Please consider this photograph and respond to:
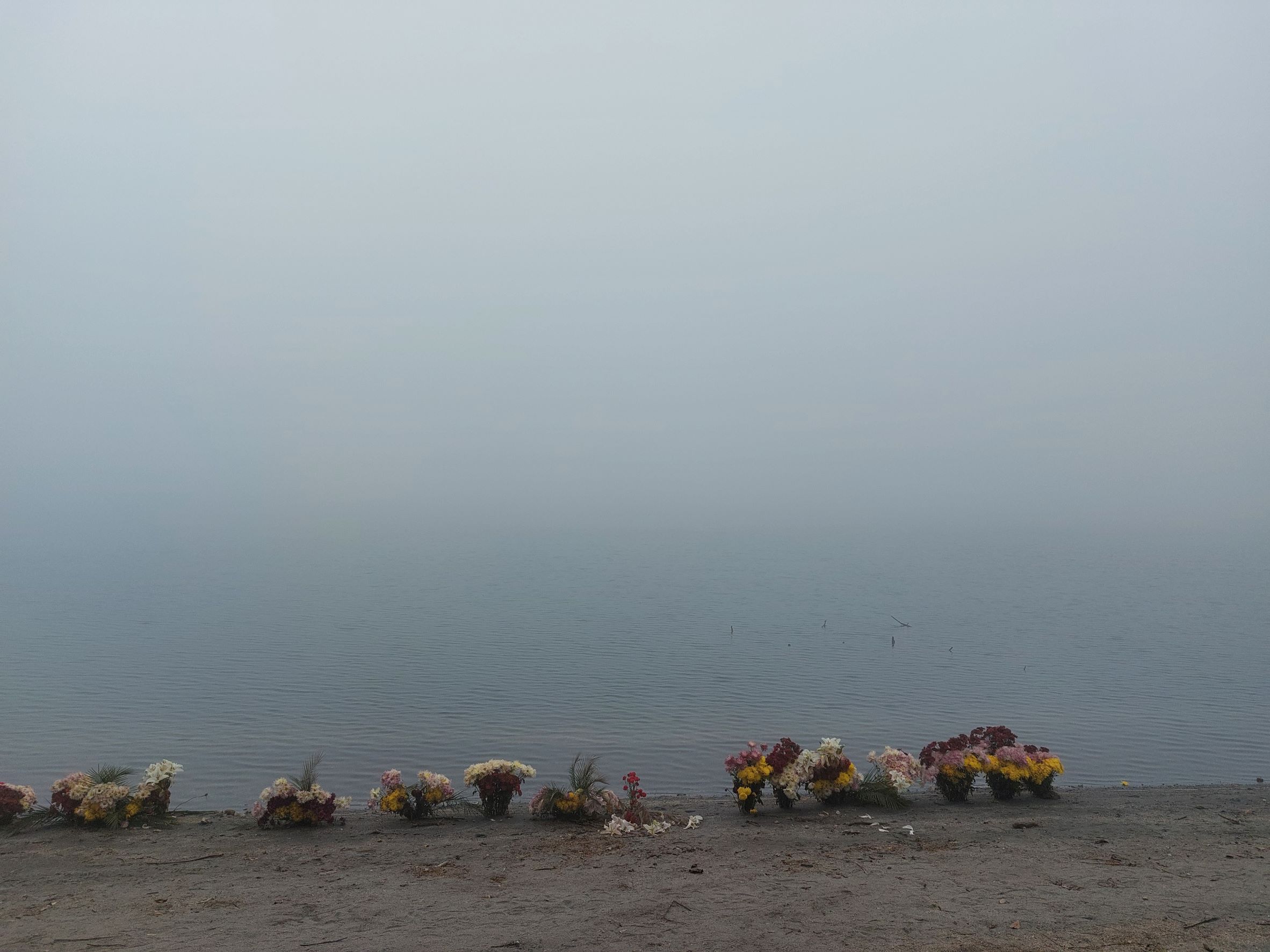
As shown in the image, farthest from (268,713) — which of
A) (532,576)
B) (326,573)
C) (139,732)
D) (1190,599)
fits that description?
(1190,599)

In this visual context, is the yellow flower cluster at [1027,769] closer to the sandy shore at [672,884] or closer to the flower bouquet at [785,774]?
the sandy shore at [672,884]

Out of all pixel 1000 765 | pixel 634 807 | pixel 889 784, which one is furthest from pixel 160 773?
pixel 1000 765

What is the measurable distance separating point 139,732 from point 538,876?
48.1 ft

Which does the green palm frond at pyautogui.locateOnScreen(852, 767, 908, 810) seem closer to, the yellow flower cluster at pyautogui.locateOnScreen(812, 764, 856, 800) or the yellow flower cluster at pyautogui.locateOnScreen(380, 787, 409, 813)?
the yellow flower cluster at pyautogui.locateOnScreen(812, 764, 856, 800)

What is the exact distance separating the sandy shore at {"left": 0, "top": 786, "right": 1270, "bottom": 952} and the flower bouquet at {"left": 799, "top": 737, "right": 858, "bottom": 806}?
0.25 m

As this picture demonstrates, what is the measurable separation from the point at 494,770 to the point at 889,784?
15.2ft

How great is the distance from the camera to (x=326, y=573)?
62531 mm

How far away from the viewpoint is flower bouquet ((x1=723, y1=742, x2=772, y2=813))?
10445mm

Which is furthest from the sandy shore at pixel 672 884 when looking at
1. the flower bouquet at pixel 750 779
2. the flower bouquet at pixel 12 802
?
the flower bouquet at pixel 12 802

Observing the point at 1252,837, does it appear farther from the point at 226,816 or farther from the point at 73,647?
the point at 73,647

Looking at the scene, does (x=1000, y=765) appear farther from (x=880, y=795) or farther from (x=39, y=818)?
(x=39, y=818)

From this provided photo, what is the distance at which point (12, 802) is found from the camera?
10.1 m

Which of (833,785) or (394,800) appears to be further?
(833,785)

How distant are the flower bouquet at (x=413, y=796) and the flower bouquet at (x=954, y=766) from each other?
19.2ft
